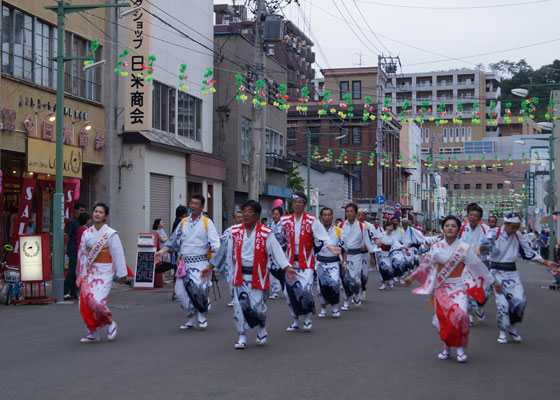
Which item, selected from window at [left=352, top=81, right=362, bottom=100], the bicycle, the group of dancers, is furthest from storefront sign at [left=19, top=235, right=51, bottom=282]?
window at [left=352, top=81, right=362, bottom=100]

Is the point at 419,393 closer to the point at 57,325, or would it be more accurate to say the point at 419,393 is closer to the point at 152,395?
the point at 152,395

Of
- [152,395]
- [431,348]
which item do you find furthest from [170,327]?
[152,395]

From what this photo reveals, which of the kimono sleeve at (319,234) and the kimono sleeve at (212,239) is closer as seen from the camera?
the kimono sleeve at (212,239)

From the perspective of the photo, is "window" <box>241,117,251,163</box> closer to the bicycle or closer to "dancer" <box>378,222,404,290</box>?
"dancer" <box>378,222,404,290</box>

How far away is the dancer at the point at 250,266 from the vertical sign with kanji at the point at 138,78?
14102mm

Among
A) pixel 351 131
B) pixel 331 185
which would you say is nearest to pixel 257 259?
pixel 331 185

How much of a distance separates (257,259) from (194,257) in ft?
6.25

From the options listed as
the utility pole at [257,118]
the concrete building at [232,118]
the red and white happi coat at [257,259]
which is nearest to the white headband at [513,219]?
the red and white happi coat at [257,259]

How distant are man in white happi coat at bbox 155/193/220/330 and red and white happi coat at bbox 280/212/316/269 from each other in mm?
1096

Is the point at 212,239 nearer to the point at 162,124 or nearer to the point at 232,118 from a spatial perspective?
the point at 162,124

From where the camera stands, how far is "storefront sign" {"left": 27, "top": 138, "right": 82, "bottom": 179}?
60.8ft

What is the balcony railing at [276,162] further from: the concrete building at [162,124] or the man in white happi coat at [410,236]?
the man in white happi coat at [410,236]

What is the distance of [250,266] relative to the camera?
31.3 ft

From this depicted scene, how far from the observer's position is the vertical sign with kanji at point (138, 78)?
2309 centimetres
